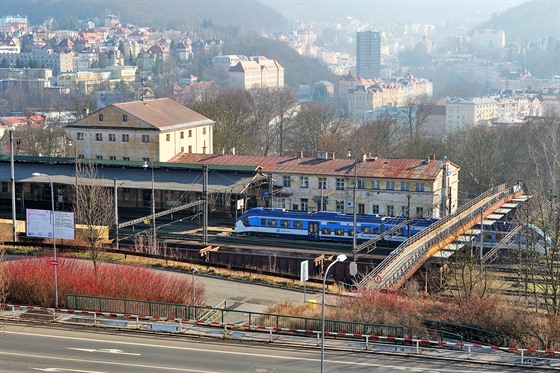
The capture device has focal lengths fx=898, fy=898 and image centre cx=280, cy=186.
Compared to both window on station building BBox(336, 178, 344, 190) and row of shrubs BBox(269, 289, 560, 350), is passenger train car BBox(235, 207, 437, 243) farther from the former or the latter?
row of shrubs BBox(269, 289, 560, 350)

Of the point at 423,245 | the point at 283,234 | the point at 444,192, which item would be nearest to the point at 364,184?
the point at 444,192

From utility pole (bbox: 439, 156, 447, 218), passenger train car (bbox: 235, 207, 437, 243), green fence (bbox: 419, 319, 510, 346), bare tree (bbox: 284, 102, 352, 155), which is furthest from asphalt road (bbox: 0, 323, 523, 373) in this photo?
bare tree (bbox: 284, 102, 352, 155)

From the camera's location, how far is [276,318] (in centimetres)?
2239

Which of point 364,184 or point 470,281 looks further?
point 364,184

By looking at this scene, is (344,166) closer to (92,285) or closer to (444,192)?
(444,192)

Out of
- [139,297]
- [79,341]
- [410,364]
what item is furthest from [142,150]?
[410,364]

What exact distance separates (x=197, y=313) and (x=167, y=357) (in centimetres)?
360

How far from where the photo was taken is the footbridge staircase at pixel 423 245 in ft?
97.8

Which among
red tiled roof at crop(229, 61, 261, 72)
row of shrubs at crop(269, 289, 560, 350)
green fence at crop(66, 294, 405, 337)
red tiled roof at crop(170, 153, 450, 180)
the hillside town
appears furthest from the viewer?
red tiled roof at crop(229, 61, 261, 72)

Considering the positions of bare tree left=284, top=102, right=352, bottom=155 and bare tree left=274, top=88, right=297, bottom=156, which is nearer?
bare tree left=284, top=102, right=352, bottom=155

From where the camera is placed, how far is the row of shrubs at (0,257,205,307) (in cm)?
2455

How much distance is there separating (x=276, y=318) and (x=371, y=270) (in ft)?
38.6

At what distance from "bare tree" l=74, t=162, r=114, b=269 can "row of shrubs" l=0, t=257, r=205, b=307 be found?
277 centimetres

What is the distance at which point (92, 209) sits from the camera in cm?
3244
